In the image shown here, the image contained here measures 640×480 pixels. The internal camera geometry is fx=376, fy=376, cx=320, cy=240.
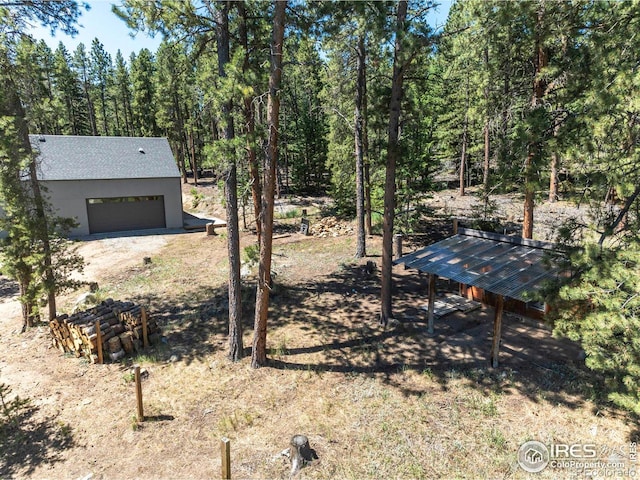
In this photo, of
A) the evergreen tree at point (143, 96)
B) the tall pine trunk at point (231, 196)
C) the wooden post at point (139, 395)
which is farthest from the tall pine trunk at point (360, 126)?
the evergreen tree at point (143, 96)

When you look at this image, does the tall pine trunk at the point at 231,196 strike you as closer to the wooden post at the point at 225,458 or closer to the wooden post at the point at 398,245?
the wooden post at the point at 225,458

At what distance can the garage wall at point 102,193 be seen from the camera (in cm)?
2297

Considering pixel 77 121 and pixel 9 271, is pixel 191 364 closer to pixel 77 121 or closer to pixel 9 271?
pixel 9 271

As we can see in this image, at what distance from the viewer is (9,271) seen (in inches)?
408

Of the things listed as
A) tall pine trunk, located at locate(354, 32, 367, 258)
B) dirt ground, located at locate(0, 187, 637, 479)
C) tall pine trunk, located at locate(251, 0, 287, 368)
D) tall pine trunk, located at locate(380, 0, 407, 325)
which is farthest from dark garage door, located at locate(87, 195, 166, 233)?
tall pine trunk, located at locate(380, 0, 407, 325)

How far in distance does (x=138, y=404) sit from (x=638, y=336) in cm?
842

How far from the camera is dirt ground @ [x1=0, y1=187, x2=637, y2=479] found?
6344 mm

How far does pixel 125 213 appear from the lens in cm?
2495

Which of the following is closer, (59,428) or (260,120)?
(59,428)

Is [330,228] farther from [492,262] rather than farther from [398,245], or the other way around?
[492,262]

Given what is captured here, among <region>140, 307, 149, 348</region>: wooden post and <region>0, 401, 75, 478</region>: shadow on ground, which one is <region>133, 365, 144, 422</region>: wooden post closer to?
<region>0, 401, 75, 478</region>: shadow on ground

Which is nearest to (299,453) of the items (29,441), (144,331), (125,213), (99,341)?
(29,441)

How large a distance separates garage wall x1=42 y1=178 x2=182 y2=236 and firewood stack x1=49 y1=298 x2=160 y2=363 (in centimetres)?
1407

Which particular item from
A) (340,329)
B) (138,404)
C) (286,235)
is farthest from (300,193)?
(138,404)
